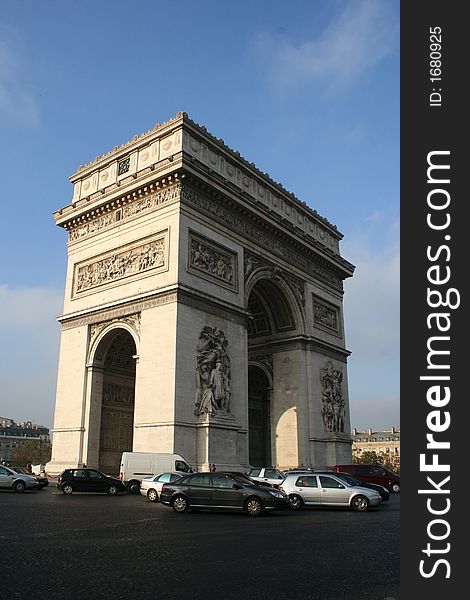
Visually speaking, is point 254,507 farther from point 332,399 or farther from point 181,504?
point 332,399

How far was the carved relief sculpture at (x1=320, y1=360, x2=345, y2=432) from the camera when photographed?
3406 centimetres

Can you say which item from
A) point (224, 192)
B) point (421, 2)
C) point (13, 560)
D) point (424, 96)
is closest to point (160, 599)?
point (13, 560)

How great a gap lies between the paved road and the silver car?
2.94 metres

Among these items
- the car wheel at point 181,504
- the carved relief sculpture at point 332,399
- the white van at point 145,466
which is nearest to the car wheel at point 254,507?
the car wheel at point 181,504

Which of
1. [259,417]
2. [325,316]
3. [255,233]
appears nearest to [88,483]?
[255,233]

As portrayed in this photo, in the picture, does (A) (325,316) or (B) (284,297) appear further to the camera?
(A) (325,316)

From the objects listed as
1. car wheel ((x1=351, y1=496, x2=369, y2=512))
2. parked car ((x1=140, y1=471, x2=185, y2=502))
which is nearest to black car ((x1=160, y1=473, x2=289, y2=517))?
car wheel ((x1=351, y1=496, x2=369, y2=512))

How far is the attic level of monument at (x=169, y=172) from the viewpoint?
27188 mm

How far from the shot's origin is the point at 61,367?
29.4m

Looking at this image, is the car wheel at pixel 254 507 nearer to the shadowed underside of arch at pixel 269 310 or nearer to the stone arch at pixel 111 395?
the stone arch at pixel 111 395

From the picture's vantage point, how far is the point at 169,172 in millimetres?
26328

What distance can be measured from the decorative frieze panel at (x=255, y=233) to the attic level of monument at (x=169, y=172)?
83 centimetres

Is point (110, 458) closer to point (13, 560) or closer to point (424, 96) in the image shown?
point (13, 560)

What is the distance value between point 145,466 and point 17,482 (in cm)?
544
